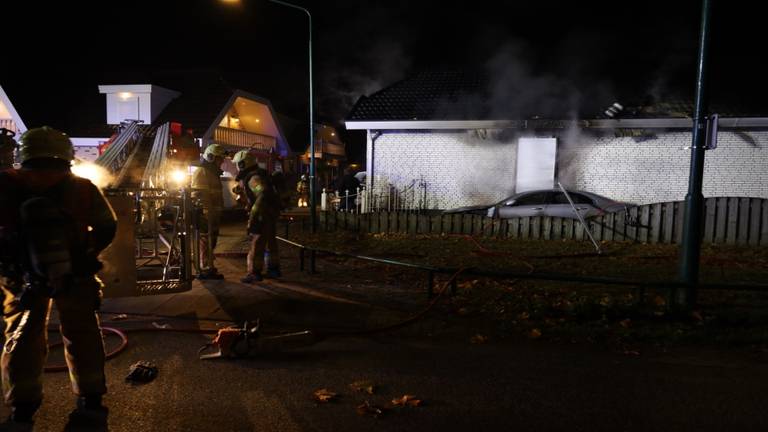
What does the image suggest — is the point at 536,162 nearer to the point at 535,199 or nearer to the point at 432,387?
the point at 535,199

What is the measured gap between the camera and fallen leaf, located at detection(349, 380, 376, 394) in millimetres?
3875

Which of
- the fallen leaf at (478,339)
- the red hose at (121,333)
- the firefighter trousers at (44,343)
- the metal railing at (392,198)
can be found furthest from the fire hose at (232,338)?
the metal railing at (392,198)

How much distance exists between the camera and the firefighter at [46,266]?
9.96 feet

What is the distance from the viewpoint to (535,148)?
52.4 feet

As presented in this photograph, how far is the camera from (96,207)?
3.37 metres

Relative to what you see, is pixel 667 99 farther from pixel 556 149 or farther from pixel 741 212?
pixel 741 212

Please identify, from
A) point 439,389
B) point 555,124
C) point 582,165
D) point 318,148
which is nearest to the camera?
point 439,389

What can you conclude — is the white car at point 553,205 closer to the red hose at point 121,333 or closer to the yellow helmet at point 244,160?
the yellow helmet at point 244,160

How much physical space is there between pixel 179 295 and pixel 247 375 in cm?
295

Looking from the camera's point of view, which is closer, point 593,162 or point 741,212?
point 741,212

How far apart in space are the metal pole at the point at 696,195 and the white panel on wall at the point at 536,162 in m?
10.4

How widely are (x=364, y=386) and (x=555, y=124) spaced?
→ 12983 millimetres

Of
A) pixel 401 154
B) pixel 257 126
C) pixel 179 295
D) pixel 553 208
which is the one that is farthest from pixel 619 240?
pixel 257 126

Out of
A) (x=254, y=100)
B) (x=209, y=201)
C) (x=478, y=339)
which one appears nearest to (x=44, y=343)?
(x=478, y=339)
